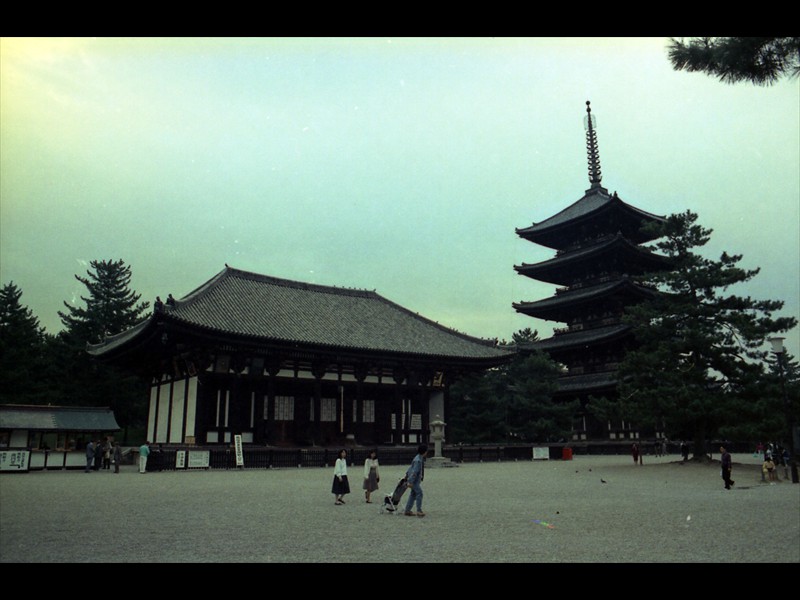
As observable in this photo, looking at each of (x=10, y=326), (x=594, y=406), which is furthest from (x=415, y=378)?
(x=10, y=326)

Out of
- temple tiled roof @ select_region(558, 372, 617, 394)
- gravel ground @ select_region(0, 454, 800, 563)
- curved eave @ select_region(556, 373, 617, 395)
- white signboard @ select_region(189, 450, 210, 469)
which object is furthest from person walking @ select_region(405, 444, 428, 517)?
temple tiled roof @ select_region(558, 372, 617, 394)

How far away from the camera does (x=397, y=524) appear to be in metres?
9.68

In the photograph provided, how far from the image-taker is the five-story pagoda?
129ft

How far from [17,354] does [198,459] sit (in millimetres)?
26400

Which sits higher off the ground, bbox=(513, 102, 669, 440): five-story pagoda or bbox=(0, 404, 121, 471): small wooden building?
bbox=(513, 102, 669, 440): five-story pagoda

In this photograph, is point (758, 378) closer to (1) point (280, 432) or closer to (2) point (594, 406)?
(2) point (594, 406)

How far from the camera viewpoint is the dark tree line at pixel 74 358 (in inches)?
1615

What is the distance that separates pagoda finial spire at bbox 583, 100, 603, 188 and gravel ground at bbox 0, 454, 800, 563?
123ft

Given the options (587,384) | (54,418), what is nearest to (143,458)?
(54,418)

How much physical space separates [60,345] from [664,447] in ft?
151

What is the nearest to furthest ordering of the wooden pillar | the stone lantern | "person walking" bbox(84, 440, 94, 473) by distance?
"person walking" bbox(84, 440, 94, 473) < the stone lantern < the wooden pillar

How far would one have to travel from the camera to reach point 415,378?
106 ft

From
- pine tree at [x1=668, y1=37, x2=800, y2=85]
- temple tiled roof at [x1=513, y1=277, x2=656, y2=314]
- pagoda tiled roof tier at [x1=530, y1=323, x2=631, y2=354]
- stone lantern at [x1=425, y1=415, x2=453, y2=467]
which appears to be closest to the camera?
pine tree at [x1=668, y1=37, x2=800, y2=85]

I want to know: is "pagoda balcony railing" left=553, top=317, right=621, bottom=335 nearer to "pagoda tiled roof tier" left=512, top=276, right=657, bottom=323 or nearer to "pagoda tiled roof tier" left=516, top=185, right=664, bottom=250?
"pagoda tiled roof tier" left=512, top=276, right=657, bottom=323
